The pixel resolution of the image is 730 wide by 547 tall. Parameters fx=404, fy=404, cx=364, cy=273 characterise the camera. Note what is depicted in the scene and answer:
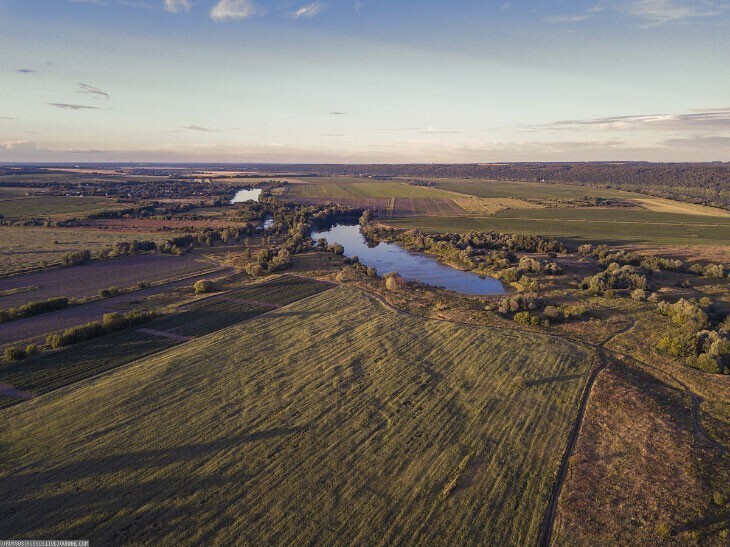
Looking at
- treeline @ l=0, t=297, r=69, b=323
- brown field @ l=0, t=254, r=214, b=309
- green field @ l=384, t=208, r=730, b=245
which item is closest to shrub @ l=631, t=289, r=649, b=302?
green field @ l=384, t=208, r=730, b=245

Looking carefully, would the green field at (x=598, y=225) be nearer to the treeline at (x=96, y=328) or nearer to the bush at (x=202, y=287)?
the bush at (x=202, y=287)

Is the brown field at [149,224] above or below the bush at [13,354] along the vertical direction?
above

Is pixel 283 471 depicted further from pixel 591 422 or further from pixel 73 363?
pixel 73 363

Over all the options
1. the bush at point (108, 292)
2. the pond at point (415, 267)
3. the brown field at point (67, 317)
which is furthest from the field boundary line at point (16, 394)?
the pond at point (415, 267)

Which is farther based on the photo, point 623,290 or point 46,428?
point 623,290

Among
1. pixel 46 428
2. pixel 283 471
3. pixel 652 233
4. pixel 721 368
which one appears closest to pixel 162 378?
pixel 46 428

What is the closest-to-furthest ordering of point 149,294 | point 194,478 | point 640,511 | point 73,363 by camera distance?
point 640,511, point 194,478, point 73,363, point 149,294
